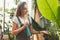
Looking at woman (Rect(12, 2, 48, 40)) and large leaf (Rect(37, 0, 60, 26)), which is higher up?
large leaf (Rect(37, 0, 60, 26))

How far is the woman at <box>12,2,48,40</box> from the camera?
160 centimetres

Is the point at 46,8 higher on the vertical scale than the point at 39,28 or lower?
higher

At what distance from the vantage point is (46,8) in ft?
5.27

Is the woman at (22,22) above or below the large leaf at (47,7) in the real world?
below

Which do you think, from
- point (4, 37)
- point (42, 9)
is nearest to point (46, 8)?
point (42, 9)

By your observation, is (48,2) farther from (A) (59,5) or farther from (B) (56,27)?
(B) (56,27)

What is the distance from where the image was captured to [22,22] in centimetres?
161

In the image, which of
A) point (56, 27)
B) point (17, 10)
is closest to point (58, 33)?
point (56, 27)

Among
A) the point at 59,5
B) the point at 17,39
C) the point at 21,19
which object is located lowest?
the point at 17,39

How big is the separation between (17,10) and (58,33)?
1.22ft

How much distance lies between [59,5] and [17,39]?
16.8 inches

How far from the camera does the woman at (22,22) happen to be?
5.24ft

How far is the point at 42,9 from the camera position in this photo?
1607 mm

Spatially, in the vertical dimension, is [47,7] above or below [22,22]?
above
